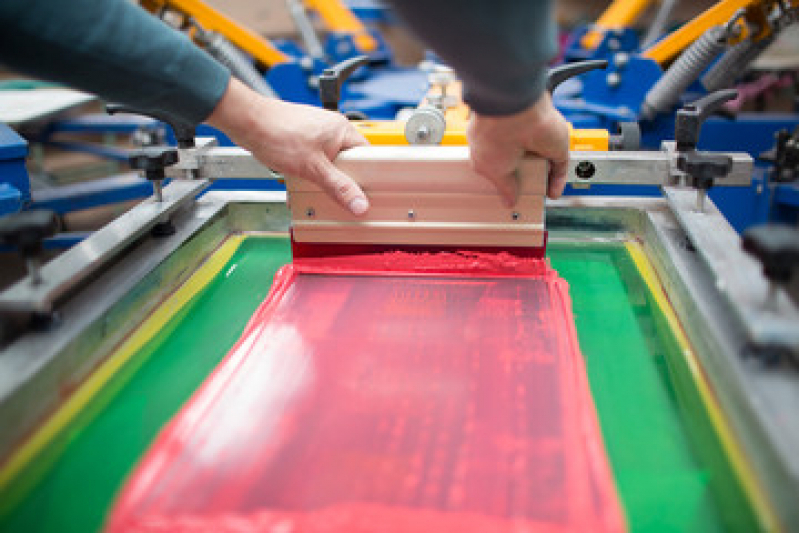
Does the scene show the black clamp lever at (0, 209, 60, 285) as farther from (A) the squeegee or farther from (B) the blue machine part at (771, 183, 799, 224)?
(B) the blue machine part at (771, 183, 799, 224)

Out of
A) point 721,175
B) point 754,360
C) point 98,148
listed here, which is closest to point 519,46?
point 754,360

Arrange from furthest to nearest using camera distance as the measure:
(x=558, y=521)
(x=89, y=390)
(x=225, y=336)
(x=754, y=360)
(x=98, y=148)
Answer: (x=98, y=148) → (x=225, y=336) → (x=89, y=390) → (x=754, y=360) → (x=558, y=521)

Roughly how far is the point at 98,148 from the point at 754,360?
2821mm

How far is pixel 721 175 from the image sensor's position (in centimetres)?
86

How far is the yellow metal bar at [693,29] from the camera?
5.82ft

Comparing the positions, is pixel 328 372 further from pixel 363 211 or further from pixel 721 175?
pixel 721 175

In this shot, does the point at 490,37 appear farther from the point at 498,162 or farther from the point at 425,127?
the point at 425,127

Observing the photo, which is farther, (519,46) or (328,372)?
(328,372)

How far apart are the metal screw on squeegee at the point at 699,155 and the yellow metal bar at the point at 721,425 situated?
164mm

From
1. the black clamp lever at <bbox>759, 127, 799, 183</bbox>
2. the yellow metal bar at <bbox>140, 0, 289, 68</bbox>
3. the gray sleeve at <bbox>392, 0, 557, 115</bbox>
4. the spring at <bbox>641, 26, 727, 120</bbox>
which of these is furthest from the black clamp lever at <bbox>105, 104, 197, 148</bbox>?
the black clamp lever at <bbox>759, 127, 799, 183</bbox>

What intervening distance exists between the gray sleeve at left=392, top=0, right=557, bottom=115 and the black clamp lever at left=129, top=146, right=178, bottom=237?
639 mm

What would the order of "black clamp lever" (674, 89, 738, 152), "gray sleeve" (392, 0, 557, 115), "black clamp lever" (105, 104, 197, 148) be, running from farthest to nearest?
"black clamp lever" (105, 104, 197, 148) < "black clamp lever" (674, 89, 738, 152) < "gray sleeve" (392, 0, 557, 115)

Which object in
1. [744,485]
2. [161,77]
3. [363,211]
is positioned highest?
[161,77]

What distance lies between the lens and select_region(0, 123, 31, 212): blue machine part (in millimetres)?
1326
